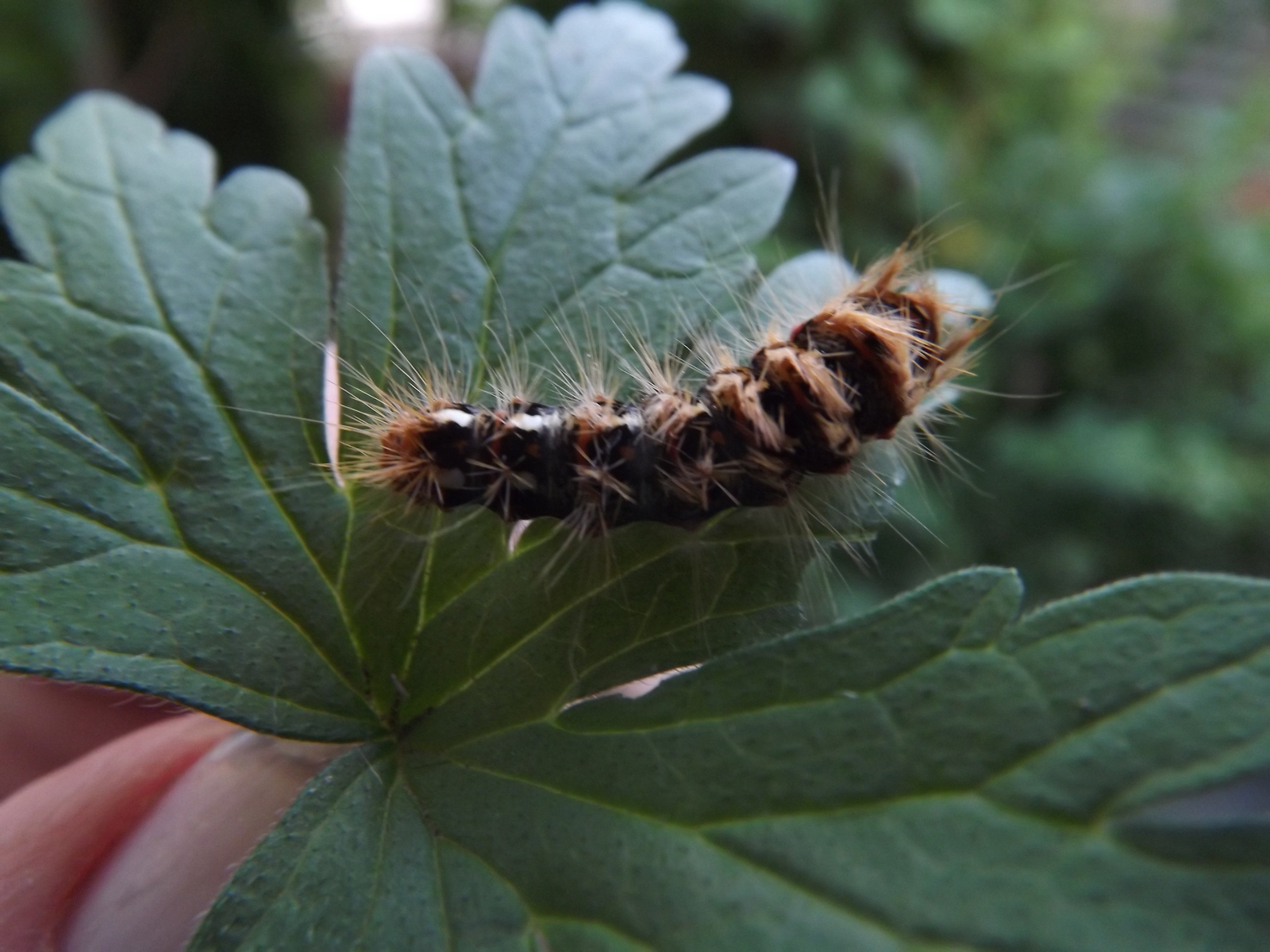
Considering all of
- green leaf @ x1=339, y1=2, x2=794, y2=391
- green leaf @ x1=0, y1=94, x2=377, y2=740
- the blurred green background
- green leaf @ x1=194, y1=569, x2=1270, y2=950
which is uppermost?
the blurred green background

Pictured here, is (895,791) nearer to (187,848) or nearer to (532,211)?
(532,211)

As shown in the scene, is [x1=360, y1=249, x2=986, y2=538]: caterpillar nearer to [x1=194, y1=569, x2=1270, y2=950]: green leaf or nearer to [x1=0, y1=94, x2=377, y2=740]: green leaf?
[x1=0, y1=94, x2=377, y2=740]: green leaf

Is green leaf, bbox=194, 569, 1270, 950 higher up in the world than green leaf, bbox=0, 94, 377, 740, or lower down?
lower down

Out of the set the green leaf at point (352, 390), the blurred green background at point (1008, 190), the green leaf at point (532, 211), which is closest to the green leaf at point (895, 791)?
the green leaf at point (352, 390)

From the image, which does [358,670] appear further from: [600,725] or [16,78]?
[16,78]

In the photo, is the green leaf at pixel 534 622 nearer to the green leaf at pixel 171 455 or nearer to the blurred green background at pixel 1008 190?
the green leaf at pixel 171 455

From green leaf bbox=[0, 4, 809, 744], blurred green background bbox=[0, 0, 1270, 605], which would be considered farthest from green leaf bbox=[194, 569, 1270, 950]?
blurred green background bbox=[0, 0, 1270, 605]

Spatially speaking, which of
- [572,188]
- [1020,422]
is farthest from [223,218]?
[1020,422]
